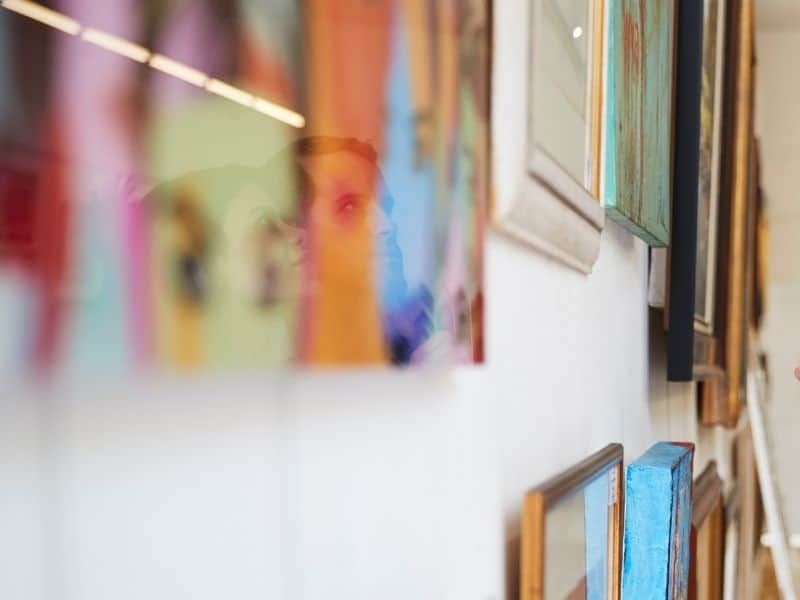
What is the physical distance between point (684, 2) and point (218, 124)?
1.22m

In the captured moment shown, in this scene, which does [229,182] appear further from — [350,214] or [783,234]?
[783,234]

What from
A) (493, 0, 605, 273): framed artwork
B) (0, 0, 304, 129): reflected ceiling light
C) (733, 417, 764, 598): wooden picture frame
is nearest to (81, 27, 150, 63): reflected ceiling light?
(0, 0, 304, 129): reflected ceiling light

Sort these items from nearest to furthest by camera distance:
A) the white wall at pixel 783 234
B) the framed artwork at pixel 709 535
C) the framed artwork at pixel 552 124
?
the framed artwork at pixel 552 124 → the framed artwork at pixel 709 535 → the white wall at pixel 783 234

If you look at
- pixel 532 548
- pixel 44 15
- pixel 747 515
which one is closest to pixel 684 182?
pixel 532 548

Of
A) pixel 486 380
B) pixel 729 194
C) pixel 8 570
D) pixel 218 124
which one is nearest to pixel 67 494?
pixel 8 570

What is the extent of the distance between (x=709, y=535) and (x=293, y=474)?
4.96 ft

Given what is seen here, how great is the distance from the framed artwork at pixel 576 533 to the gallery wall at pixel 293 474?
21mm

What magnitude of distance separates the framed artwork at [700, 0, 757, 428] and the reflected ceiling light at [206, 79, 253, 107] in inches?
61.8

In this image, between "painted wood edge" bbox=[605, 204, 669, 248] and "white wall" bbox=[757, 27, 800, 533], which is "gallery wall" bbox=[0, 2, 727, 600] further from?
"white wall" bbox=[757, 27, 800, 533]

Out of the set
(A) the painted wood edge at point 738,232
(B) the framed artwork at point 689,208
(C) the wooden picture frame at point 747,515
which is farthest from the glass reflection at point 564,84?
(C) the wooden picture frame at point 747,515

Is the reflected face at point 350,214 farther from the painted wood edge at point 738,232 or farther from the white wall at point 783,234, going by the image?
the white wall at point 783,234

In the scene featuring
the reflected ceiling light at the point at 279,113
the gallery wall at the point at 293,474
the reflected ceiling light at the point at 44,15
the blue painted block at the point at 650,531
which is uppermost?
the reflected ceiling light at the point at 44,15

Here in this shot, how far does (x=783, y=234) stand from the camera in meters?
3.91

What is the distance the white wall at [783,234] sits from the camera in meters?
3.71
